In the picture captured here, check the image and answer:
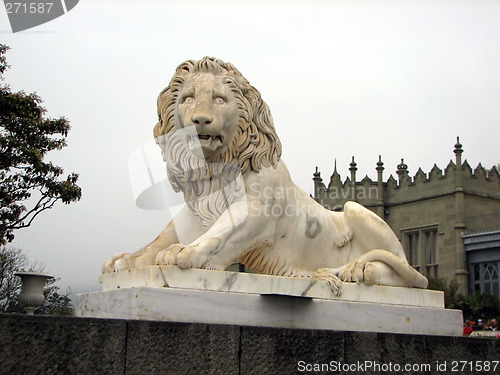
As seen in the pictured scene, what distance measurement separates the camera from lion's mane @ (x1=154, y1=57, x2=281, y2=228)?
14.5ft

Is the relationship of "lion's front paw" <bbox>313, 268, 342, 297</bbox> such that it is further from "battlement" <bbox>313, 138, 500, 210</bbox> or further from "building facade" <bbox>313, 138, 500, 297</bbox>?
"battlement" <bbox>313, 138, 500, 210</bbox>

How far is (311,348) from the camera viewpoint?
378 cm

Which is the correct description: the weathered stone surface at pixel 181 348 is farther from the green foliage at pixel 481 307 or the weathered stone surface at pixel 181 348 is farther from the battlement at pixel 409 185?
the battlement at pixel 409 185

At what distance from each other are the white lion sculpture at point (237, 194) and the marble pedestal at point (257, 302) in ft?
0.45

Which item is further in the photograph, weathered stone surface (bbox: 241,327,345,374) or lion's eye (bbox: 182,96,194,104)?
lion's eye (bbox: 182,96,194,104)

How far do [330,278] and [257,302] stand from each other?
70 cm

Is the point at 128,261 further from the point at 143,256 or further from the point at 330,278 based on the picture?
the point at 330,278

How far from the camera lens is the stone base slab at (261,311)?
362 cm

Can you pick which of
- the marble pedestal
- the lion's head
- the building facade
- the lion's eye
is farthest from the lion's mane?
Result: the building facade

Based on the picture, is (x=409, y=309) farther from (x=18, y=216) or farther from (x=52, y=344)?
(x=18, y=216)

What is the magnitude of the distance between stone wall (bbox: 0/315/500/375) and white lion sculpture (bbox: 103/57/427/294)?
1.94 ft

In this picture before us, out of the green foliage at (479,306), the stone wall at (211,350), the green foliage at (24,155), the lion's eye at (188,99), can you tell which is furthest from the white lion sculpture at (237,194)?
the green foliage at (479,306)

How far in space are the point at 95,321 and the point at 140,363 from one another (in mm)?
342

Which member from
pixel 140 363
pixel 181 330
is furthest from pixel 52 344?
pixel 181 330
